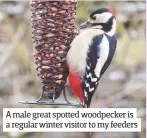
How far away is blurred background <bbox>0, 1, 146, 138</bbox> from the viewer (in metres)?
2.20

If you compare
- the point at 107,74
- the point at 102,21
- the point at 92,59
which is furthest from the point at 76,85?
the point at 107,74

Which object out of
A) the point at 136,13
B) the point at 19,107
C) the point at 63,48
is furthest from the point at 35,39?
the point at 136,13

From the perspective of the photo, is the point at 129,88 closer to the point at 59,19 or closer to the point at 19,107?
the point at 19,107

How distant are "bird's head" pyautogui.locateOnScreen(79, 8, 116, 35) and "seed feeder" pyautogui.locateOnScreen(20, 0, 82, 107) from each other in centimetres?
4

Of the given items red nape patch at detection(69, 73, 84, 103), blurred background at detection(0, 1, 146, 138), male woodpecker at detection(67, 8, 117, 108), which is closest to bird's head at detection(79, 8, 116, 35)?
male woodpecker at detection(67, 8, 117, 108)

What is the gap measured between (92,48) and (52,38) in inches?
4.5

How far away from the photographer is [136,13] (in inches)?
89.6

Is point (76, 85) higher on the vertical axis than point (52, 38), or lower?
lower

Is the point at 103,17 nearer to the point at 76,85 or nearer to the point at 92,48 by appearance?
the point at 92,48

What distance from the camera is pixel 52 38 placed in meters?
1.74

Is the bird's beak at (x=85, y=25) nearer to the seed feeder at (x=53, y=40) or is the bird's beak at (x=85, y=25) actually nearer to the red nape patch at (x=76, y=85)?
the seed feeder at (x=53, y=40)

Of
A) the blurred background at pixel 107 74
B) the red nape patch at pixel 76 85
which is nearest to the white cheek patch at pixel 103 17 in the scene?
the red nape patch at pixel 76 85

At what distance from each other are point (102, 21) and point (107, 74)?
0.45 m

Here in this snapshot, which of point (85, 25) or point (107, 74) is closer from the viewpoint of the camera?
point (85, 25)
